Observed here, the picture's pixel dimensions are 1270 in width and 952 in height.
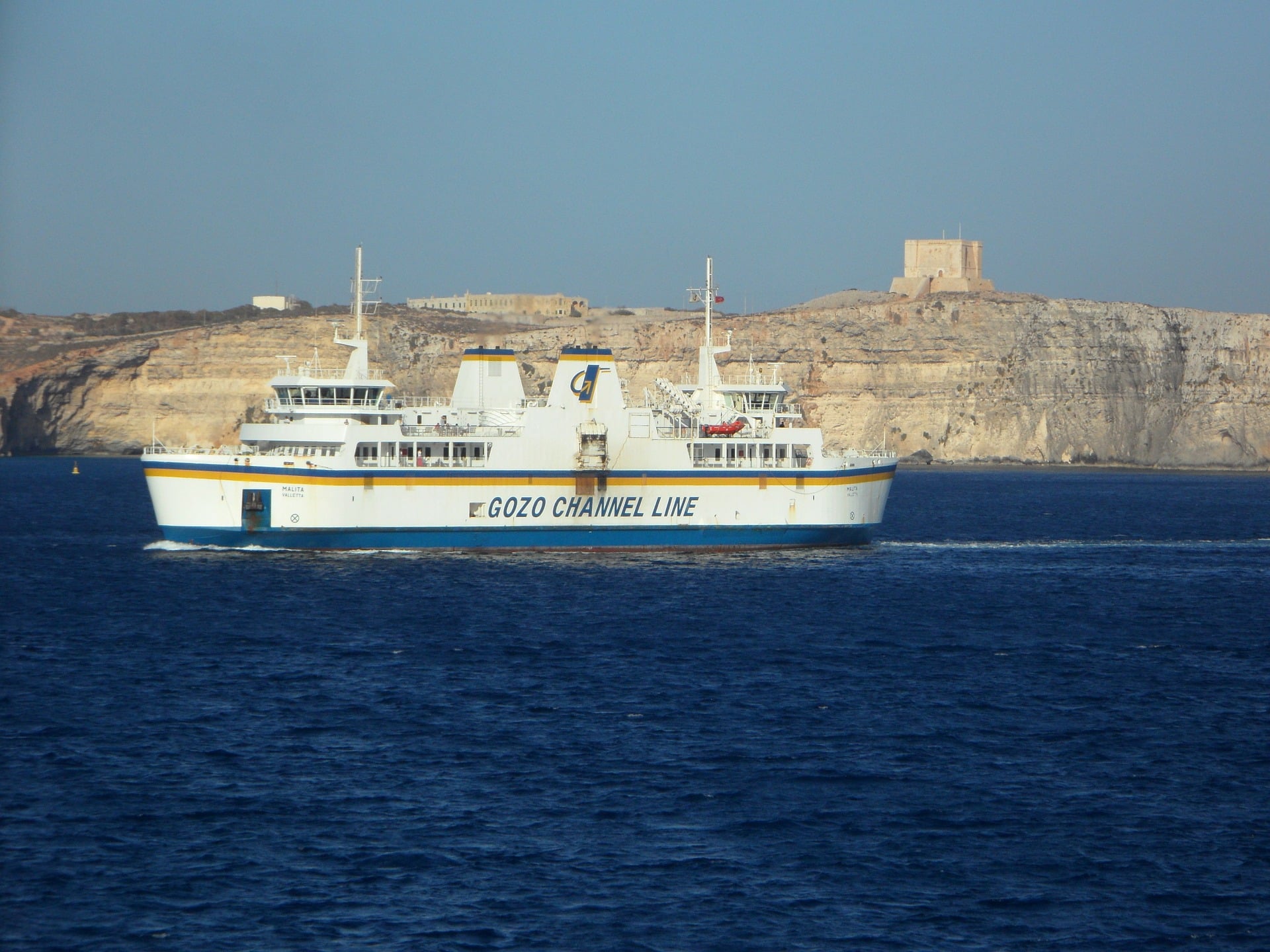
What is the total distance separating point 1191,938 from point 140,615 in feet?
91.4

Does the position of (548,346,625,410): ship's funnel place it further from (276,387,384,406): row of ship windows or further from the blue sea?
the blue sea

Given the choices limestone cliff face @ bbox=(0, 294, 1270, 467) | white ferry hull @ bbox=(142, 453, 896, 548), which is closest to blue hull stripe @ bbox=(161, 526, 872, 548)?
white ferry hull @ bbox=(142, 453, 896, 548)

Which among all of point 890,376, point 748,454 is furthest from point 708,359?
point 890,376

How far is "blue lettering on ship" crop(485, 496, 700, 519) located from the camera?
1984 inches

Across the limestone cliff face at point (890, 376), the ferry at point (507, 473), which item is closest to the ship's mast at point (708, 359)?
the ferry at point (507, 473)

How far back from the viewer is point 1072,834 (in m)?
21.0

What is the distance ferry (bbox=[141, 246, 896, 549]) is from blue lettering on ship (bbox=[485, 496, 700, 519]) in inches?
2.0

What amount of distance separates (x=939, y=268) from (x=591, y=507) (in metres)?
100.0

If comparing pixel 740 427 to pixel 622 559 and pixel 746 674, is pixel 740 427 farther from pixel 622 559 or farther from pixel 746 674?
pixel 746 674

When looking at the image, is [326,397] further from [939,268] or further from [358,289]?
[939,268]

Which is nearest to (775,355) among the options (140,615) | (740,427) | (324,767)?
(740,427)

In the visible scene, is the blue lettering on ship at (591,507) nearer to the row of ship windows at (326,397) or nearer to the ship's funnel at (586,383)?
the ship's funnel at (586,383)

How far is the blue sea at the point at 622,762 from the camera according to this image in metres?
18.2

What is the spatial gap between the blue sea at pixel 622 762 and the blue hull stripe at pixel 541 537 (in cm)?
217
